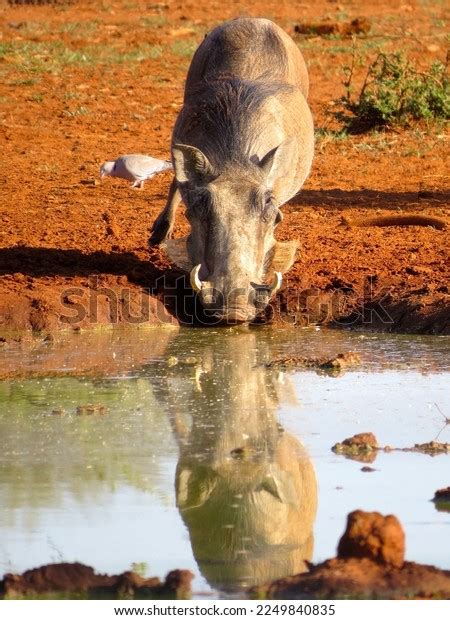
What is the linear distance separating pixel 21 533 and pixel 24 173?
21.4 ft

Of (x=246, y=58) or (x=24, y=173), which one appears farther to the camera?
(x=24, y=173)

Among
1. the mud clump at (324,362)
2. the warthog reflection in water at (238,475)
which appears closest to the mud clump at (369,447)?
the warthog reflection in water at (238,475)

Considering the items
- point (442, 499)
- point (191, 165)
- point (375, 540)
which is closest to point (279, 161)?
point (191, 165)

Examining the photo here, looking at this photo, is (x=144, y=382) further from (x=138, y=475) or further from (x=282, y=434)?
(x=138, y=475)

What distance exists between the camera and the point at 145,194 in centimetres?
947

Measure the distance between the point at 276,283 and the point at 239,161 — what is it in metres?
0.74

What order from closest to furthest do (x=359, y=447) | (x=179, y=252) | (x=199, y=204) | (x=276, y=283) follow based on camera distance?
(x=359, y=447) → (x=276, y=283) → (x=199, y=204) → (x=179, y=252)

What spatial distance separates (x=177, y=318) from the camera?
7.00m

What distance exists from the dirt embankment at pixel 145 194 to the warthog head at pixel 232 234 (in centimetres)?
56

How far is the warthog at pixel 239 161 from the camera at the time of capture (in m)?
6.08

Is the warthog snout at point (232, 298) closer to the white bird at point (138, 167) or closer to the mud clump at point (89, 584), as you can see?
the mud clump at point (89, 584)

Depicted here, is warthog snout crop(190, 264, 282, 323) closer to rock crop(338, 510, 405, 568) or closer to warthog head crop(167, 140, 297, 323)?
warthog head crop(167, 140, 297, 323)

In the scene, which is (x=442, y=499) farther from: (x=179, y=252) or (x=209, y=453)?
(x=179, y=252)

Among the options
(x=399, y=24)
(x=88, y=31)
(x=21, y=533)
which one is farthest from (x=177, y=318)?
(x=399, y=24)
